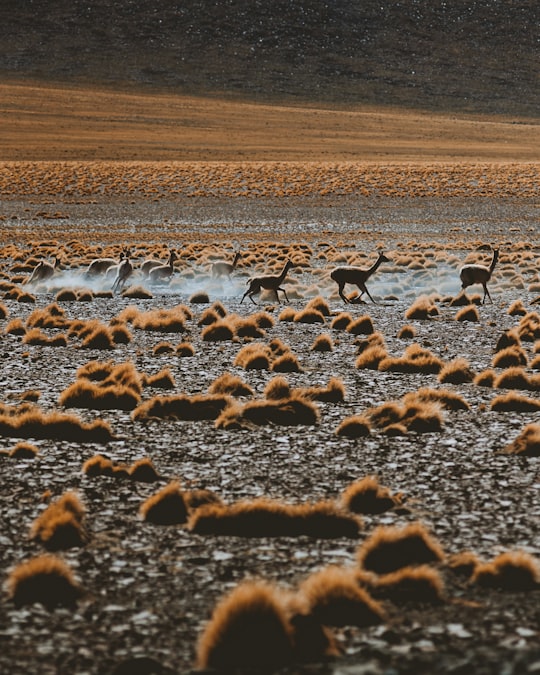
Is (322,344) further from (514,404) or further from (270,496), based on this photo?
(270,496)

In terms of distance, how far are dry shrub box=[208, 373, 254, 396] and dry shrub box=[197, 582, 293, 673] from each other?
22.5ft

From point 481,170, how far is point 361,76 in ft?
241

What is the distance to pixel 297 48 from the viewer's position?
150 m

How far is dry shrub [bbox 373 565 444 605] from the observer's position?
5863 millimetres

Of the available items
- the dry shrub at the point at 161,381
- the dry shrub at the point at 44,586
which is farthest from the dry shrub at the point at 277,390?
the dry shrub at the point at 44,586

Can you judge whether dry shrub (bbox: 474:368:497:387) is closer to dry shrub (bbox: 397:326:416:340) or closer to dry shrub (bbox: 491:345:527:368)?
dry shrub (bbox: 491:345:527:368)

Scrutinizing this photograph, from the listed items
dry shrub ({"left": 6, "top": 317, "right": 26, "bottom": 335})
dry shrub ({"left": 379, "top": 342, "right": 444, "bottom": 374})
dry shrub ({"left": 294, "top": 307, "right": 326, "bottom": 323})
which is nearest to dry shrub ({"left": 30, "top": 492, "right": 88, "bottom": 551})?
dry shrub ({"left": 379, "top": 342, "right": 444, "bottom": 374})

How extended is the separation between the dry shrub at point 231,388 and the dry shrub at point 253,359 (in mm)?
1774

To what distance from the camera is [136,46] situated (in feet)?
487

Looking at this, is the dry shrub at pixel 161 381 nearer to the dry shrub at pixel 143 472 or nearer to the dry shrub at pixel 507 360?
the dry shrub at pixel 143 472

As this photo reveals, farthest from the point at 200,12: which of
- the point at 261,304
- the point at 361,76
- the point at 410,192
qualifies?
the point at 261,304

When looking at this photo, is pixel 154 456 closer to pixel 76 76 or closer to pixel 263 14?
pixel 76 76

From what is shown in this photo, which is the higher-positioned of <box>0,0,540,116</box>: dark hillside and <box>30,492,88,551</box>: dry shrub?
<box>0,0,540,116</box>: dark hillside

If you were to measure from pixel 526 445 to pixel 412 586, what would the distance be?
375 centimetres
